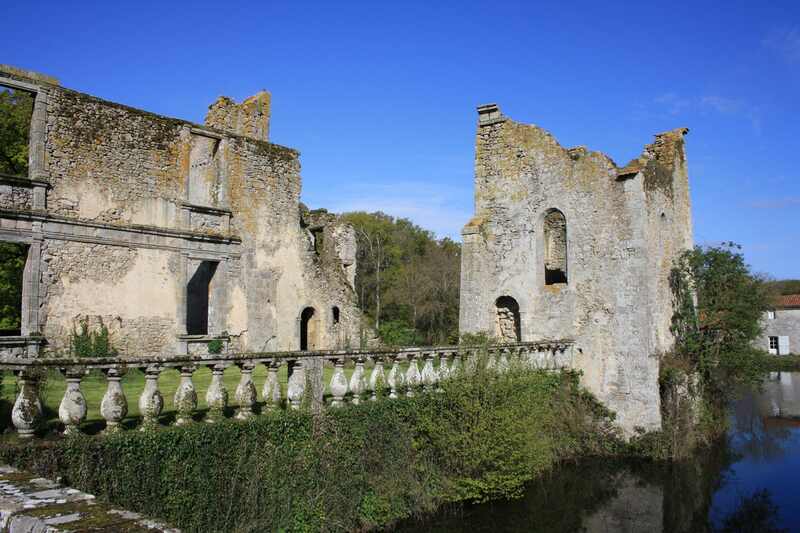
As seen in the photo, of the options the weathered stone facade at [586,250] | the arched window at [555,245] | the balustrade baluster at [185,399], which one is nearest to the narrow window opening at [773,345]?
the weathered stone facade at [586,250]

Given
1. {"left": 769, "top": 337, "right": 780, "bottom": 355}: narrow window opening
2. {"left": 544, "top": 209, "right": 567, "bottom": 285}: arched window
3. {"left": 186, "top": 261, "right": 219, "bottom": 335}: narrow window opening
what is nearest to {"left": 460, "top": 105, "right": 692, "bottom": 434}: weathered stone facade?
{"left": 544, "top": 209, "right": 567, "bottom": 285}: arched window

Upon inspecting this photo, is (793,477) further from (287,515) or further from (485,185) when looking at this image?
(287,515)

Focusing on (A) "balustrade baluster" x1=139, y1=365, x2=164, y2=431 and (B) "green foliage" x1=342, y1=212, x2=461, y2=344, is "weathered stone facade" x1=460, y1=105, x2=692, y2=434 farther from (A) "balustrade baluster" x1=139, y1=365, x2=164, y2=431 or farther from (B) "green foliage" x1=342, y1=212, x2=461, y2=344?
(B) "green foliage" x1=342, y1=212, x2=461, y2=344

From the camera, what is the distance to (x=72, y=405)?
5.29 metres

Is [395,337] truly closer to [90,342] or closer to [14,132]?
[90,342]

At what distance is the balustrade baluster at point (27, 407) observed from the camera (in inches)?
197

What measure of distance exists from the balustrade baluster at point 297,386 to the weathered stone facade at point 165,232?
9.73 meters

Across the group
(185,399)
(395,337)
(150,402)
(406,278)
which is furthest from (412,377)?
(406,278)

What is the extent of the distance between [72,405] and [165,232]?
41.5 ft

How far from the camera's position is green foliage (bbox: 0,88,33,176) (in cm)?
2189

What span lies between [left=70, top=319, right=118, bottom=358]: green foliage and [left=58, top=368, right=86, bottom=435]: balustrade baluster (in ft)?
32.6

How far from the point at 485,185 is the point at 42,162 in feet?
35.2

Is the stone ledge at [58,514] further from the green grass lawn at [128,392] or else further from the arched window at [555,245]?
the arched window at [555,245]

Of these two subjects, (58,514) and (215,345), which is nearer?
(58,514)
